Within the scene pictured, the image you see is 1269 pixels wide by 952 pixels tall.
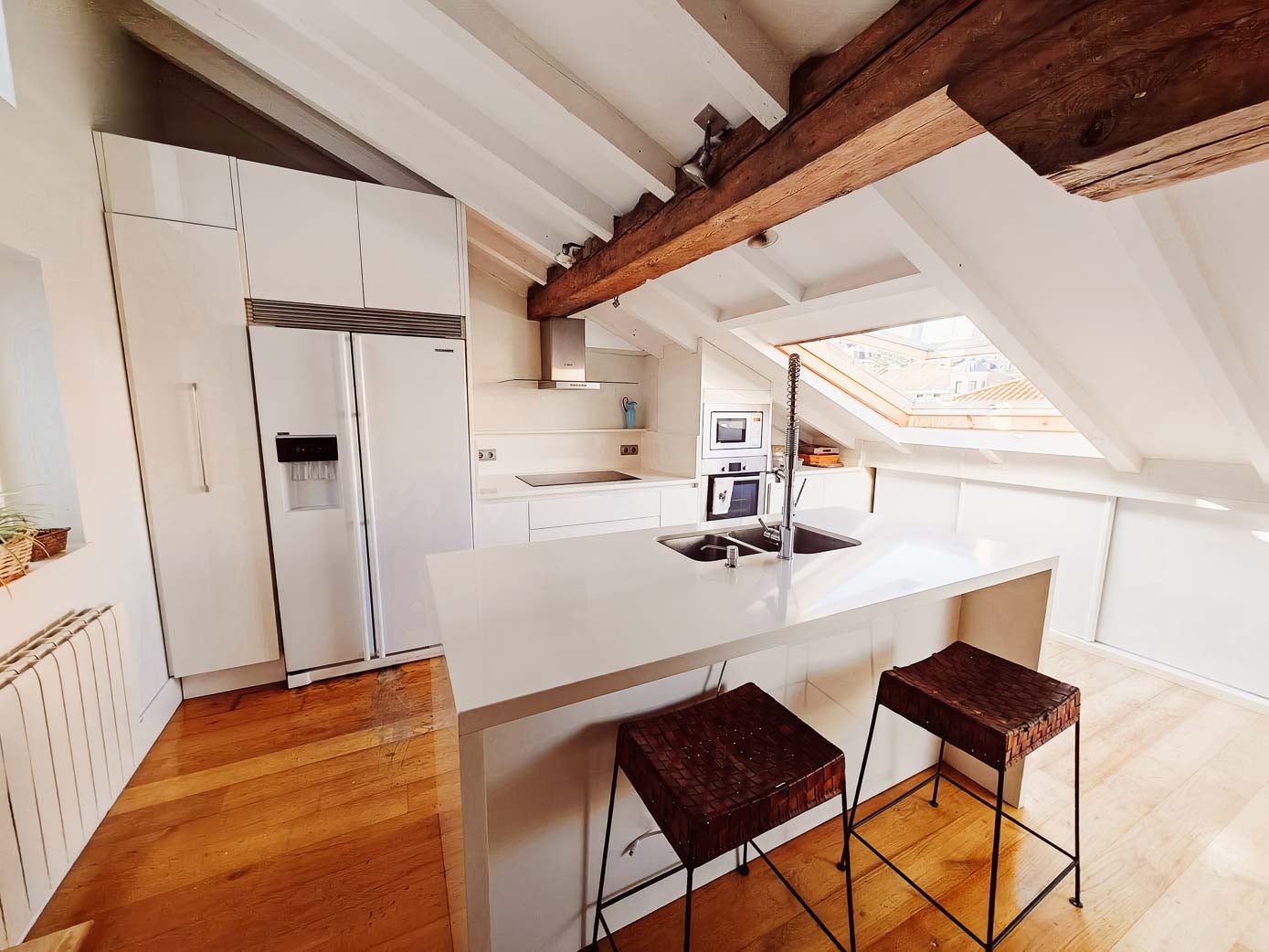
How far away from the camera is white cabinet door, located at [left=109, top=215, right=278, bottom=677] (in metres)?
2.04

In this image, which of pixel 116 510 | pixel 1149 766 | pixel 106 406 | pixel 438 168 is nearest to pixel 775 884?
pixel 1149 766

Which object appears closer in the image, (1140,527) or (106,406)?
(106,406)

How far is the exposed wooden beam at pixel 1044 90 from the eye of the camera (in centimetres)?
69

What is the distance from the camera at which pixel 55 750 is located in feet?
4.46

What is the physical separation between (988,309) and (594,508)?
7.43 feet

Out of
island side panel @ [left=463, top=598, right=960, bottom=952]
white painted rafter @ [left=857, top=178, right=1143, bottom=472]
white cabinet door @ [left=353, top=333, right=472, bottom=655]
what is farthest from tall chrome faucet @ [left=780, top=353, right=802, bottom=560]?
white cabinet door @ [left=353, top=333, right=472, bottom=655]

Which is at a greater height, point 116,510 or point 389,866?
point 116,510

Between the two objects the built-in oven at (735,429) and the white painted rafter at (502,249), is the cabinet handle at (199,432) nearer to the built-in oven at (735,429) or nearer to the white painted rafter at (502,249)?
the white painted rafter at (502,249)

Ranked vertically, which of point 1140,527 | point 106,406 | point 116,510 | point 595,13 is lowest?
point 1140,527

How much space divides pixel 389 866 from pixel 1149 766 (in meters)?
Answer: 2.75

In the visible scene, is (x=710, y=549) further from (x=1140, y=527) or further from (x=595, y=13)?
(x=1140, y=527)

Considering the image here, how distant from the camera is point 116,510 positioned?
6.23 ft

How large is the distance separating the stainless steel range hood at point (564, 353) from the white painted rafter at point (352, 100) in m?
0.75

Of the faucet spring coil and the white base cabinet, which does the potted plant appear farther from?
the faucet spring coil
